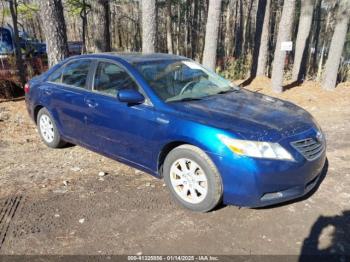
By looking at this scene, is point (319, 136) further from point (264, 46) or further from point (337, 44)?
point (264, 46)

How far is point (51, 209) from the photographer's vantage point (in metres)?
3.92

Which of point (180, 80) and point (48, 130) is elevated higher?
point (180, 80)

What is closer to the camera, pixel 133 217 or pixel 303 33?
pixel 133 217

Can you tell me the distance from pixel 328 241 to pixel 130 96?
2543mm

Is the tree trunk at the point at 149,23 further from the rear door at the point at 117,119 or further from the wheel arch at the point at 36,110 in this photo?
the rear door at the point at 117,119

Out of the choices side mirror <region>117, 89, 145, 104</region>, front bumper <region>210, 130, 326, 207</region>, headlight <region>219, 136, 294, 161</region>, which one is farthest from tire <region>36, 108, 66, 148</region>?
headlight <region>219, 136, 294, 161</region>

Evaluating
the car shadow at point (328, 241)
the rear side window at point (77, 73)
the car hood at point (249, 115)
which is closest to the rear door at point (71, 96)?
the rear side window at point (77, 73)

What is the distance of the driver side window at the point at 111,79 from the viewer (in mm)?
4316

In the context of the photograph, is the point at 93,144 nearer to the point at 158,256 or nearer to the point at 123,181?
the point at 123,181

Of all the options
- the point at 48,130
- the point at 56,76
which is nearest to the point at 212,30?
the point at 56,76

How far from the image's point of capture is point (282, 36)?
9258mm

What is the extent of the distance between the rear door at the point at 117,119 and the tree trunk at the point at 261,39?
818 cm

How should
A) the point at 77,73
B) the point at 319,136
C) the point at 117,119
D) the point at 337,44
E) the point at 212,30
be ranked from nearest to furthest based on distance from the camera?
the point at 319,136 → the point at 117,119 → the point at 77,73 → the point at 212,30 → the point at 337,44

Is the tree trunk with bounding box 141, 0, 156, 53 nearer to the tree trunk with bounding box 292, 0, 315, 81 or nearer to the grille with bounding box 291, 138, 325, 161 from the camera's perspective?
the tree trunk with bounding box 292, 0, 315, 81
